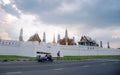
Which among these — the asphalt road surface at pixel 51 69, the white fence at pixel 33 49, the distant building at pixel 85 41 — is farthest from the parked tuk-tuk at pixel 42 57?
A: the distant building at pixel 85 41

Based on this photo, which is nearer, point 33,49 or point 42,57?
point 42,57

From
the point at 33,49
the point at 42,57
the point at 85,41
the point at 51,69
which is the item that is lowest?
the point at 51,69

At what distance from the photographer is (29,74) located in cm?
1344

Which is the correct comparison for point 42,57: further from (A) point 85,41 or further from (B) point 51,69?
(A) point 85,41

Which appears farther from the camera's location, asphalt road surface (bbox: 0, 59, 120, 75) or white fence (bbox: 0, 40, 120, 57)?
white fence (bbox: 0, 40, 120, 57)

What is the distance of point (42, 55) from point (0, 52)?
13622mm

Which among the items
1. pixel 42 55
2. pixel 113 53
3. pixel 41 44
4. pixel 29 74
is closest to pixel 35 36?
pixel 113 53

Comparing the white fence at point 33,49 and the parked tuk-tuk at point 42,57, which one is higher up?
the white fence at point 33,49

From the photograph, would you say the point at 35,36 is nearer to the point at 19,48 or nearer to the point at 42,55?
the point at 19,48

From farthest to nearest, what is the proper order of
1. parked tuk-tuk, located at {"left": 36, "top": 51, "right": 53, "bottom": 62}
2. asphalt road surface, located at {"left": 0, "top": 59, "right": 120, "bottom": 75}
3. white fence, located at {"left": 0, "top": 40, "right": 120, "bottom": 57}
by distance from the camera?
white fence, located at {"left": 0, "top": 40, "right": 120, "bottom": 57}
parked tuk-tuk, located at {"left": 36, "top": 51, "right": 53, "bottom": 62}
asphalt road surface, located at {"left": 0, "top": 59, "right": 120, "bottom": 75}

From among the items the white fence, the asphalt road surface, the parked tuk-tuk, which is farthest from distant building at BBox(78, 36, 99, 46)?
the asphalt road surface

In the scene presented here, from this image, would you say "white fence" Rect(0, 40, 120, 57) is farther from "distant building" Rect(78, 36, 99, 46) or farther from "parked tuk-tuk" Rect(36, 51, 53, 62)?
"distant building" Rect(78, 36, 99, 46)

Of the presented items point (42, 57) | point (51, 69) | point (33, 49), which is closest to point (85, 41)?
point (33, 49)

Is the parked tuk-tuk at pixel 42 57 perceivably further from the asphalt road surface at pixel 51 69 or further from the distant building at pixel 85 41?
the distant building at pixel 85 41
